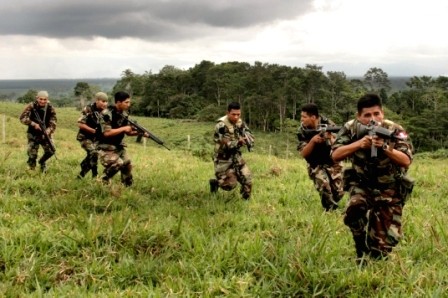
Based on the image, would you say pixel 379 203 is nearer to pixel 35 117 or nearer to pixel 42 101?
pixel 42 101

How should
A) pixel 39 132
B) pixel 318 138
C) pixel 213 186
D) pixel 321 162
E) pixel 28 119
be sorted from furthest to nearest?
pixel 39 132, pixel 28 119, pixel 213 186, pixel 321 162, pixel 318 138

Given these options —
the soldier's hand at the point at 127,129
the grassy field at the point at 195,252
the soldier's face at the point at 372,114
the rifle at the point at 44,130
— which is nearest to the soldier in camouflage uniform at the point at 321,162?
the grassy field at the point at 195,252

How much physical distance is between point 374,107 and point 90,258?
3.23 meters

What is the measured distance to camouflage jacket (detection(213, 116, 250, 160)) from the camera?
803 cm

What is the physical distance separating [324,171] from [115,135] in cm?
377

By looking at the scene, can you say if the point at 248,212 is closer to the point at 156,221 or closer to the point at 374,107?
the point at 156,221

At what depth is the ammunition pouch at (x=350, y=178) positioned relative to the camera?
4597 millimetres

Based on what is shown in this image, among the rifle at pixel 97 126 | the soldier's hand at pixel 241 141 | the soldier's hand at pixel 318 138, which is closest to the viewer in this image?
the soldier's hand at pixel 318 138

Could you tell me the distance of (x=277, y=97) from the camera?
69.0m

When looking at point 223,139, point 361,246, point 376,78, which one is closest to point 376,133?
point 361,246

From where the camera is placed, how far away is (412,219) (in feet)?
19.9

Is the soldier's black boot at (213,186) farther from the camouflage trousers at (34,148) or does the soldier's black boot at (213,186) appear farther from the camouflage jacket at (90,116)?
the camouflage trousers at (34,148)

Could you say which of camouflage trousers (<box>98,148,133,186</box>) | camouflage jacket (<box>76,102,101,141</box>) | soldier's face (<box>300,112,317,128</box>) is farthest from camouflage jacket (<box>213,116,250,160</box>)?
camouflage jacket (<box>76,102,101,141</box>)

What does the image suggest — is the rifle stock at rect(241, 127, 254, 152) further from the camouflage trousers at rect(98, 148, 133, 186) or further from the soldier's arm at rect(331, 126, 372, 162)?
the soldier's arm at rect(331, 126, 372, 162)
